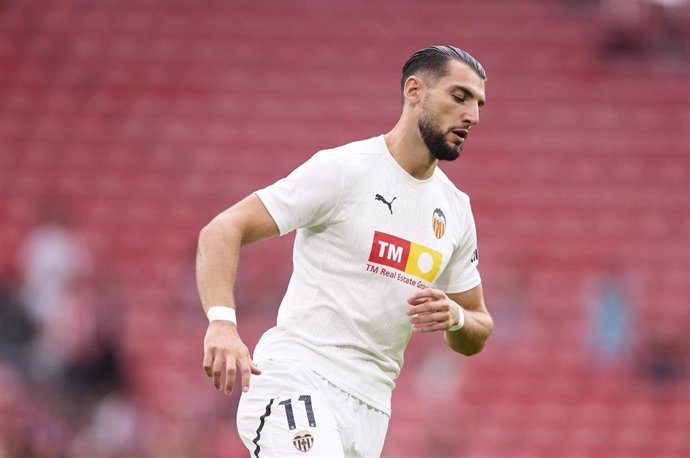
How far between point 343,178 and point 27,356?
23.8ft

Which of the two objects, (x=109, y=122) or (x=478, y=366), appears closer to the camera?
(x=478, y=366)

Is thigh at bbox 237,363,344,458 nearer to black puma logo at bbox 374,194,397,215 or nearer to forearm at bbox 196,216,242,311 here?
forearm at bbox 196,216,242,311

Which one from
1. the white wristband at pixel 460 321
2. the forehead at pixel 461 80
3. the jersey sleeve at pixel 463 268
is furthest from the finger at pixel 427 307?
the forehead at pixel 461 80

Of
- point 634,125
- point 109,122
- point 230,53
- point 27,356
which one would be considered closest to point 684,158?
point 634,125

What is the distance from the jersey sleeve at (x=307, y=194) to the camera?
4.04 m

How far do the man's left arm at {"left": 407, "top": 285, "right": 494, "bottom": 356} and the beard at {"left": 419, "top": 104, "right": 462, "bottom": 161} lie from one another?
49 cm

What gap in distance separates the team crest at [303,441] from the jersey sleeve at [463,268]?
2.92 feet

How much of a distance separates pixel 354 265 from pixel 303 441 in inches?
23.8

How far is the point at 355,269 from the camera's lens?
421 cm

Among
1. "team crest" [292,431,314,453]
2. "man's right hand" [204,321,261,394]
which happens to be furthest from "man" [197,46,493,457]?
"man's right hand" [204,321,261,394]

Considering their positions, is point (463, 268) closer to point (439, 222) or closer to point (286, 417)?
point (439, 222)

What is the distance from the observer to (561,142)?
1498cm

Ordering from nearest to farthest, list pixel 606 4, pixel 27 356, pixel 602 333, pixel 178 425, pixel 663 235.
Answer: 1. pixel 178 425
2. pixel 27 356
3. pixel 602 333
4. pixel 663 235
5. pixel 606 4

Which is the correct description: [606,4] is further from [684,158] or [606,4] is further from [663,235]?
[663,235]
